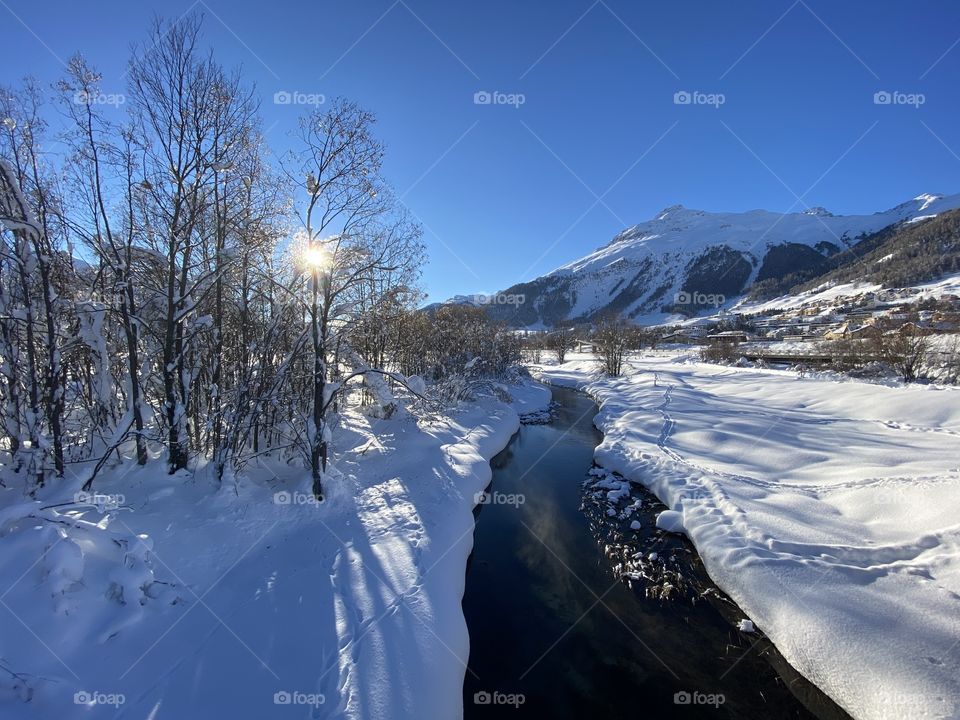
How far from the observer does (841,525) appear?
764 cm

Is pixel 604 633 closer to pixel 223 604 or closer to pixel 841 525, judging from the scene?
pixel 841 525

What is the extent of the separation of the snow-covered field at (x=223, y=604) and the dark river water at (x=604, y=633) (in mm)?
784

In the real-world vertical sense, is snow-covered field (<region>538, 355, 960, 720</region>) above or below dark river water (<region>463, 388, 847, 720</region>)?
above

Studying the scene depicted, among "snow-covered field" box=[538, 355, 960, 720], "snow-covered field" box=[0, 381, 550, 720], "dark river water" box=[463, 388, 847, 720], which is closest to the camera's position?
"snow-covered field" box=[0, 381, 550, 720]

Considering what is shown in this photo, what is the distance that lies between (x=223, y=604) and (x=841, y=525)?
11.2 m

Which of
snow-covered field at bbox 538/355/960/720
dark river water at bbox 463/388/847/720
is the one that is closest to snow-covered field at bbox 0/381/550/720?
dark river water at bbox 463/388/847/720

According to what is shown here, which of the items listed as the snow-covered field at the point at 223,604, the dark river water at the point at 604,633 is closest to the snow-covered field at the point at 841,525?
the dark river water at the point at 604,633

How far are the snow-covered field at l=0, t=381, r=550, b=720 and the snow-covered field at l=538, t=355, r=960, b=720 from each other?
5257 mm

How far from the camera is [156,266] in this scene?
28.8 feet

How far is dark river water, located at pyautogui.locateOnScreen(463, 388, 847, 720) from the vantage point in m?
5.34

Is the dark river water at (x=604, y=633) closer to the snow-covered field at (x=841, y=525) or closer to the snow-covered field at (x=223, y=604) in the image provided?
the snow-covered field at (x=841, y=525)

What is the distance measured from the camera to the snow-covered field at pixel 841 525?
505 centimetres

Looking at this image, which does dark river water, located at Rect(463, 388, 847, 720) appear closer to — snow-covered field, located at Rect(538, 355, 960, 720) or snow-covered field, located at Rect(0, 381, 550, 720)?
snow-covered field, located at Rect(538, 355, 960, 720)

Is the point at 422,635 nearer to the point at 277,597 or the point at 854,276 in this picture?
the point at 277,597
